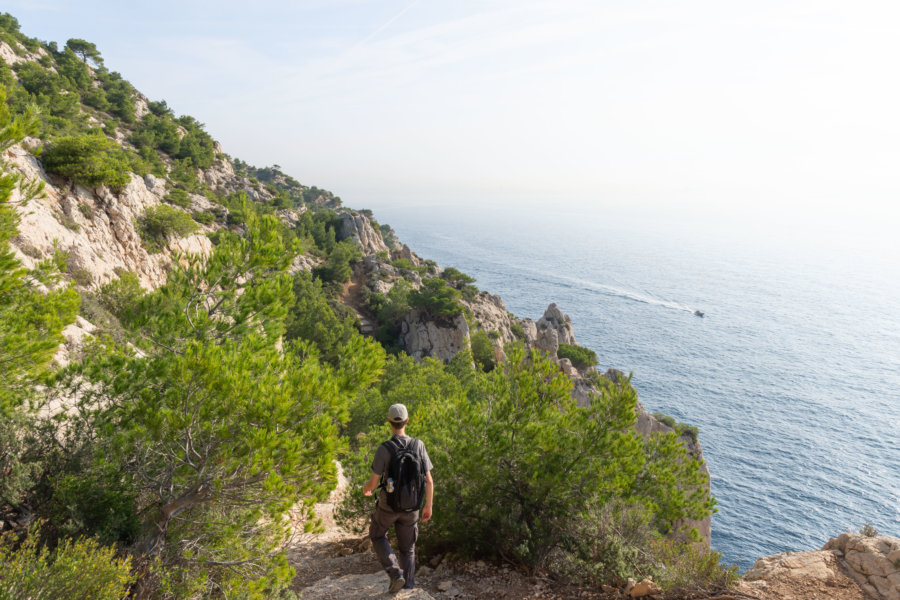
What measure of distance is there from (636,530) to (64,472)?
963cm

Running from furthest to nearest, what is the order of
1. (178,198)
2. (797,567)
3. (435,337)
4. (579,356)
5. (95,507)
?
(579,356) → (435,337) → (178,198) → (797,567) → (95,507)

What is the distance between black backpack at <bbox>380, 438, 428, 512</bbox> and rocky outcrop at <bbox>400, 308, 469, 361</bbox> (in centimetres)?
3960

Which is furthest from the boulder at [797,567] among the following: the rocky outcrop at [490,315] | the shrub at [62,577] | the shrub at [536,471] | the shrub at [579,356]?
the rocky outcrop at [490,315]

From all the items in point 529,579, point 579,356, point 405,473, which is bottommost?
point 579,356

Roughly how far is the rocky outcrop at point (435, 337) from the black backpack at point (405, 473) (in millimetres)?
39596

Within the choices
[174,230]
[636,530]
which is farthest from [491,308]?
[636,530]

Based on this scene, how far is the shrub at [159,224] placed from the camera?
27.6 m

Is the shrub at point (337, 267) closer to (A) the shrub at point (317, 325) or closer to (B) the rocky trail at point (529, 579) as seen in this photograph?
(A) the shrub at point (317, 325)

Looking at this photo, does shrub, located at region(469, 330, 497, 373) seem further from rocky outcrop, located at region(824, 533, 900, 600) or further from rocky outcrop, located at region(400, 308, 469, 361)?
rocky outcrop, located at region(824, 533, 900, 600)

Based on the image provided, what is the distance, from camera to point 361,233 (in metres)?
68.9

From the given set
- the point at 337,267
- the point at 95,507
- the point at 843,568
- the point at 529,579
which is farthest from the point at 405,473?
the point at 337,267

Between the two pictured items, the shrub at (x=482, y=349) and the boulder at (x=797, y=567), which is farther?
the shrub at (x=482, y=349)

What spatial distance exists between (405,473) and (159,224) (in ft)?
96.5

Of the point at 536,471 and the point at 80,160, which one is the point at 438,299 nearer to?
the point at 80,160
